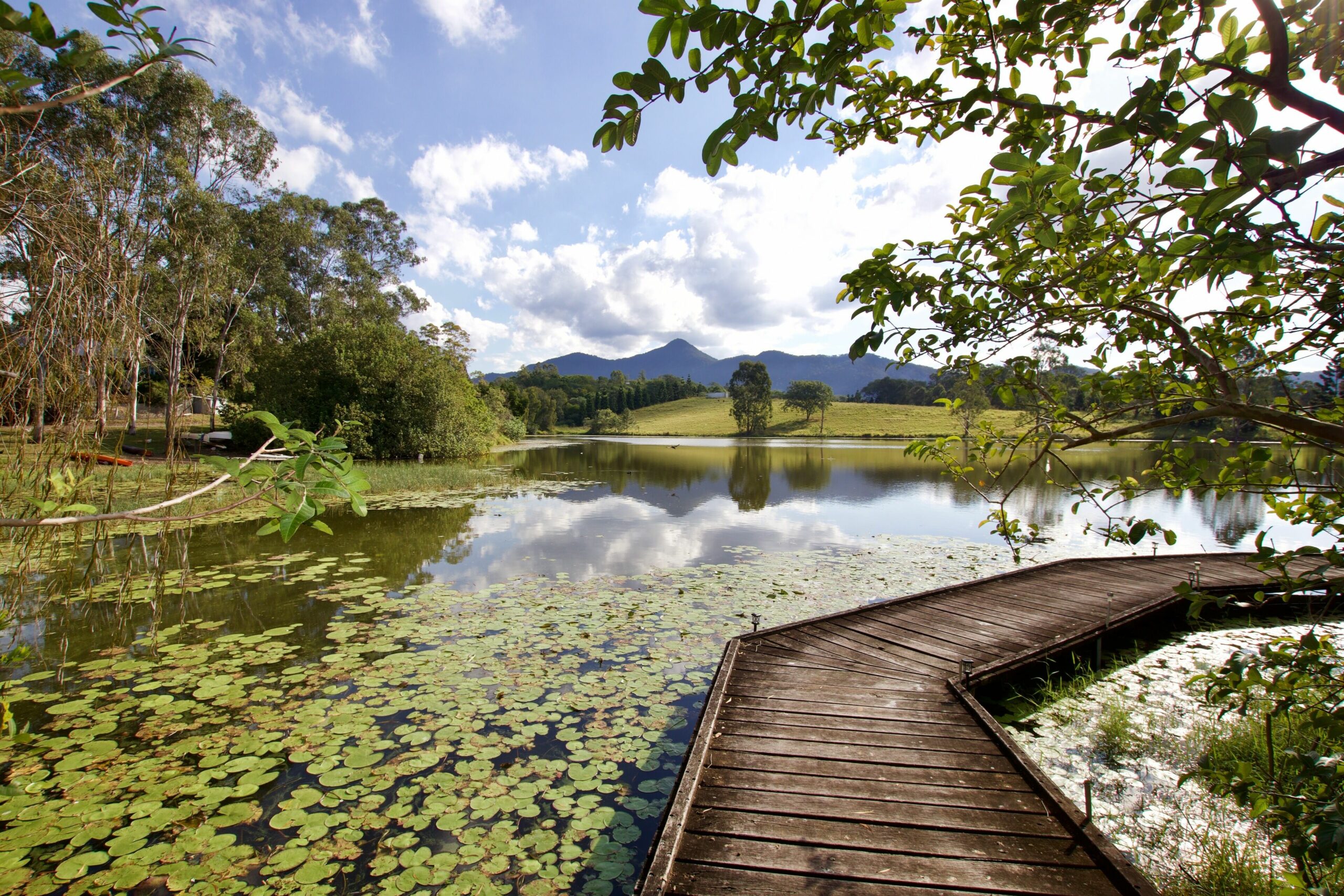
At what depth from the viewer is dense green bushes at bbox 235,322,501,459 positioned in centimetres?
2750

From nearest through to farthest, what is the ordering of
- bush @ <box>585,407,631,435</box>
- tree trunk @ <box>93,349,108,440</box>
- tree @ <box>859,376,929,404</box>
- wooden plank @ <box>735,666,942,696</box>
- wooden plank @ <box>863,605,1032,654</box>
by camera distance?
tree trunk @ <box>93,349,108,440</box>
wooden plank @ <box>735,666,942,696</box>
wooden plank @ <box>863,605,1032,654</box>
bush @ <box>585,407,631,435</box>
tree @ <box>859,376,929,404</box>

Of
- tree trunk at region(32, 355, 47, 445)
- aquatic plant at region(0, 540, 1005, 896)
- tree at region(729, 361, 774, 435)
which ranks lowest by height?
aquatic plant at region(0, 540, 1005, 896)


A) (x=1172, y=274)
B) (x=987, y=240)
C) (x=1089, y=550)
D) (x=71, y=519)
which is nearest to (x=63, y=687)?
(x=71, y=519)

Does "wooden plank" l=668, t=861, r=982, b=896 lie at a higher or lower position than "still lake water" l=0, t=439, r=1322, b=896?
higher

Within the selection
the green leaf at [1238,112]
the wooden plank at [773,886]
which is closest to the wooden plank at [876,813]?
the wooden plank at [773,886]

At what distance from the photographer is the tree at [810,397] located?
77062 millimetres

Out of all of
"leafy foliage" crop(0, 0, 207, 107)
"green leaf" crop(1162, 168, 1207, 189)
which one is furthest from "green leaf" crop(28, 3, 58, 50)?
"green leaf" crop(1162, 168, 1207, 189)

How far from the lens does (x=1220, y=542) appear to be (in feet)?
45.1

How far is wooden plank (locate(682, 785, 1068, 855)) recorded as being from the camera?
3199 millimetres

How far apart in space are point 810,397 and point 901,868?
77.6 m

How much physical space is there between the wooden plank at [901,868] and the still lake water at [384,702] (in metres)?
0.80

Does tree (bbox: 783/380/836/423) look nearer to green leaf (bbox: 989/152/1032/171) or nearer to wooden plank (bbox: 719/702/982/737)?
wooden plank (bbox: 719/702/982/737)

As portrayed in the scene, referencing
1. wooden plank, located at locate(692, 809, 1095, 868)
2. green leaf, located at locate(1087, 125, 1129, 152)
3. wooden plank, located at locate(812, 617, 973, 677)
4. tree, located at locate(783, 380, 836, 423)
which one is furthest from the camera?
tree, located at locate(783, 380, 836, 423)

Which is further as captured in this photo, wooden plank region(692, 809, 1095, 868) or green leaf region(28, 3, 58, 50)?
wooden plank region(692, 809, 1095, 868)
